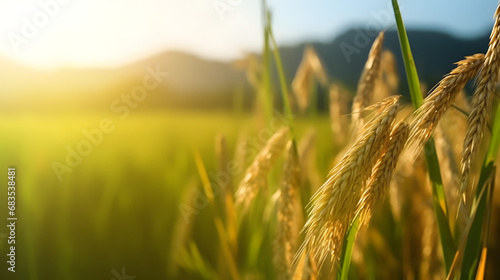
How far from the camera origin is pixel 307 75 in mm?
1849

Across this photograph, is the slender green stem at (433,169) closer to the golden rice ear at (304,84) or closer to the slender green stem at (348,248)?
the slender green stem at (348,248)

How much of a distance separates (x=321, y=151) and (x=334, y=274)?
42.5 inches

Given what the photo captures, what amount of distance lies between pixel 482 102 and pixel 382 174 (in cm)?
18

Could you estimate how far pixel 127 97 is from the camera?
187cm

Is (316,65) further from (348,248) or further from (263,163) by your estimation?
(348,248)

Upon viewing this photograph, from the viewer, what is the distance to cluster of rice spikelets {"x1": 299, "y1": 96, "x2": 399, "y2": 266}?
0.55 metres

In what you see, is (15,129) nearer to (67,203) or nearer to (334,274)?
(67,203)

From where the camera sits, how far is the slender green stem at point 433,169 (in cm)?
70

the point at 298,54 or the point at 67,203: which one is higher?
the point at 298,54

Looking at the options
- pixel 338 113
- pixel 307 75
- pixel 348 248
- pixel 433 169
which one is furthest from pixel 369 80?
pixel 307 75

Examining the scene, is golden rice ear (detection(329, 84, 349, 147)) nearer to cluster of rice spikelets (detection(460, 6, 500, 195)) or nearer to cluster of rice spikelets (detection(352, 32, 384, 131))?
cluster of rice spikelets (detection(352, 32, 384, 131))

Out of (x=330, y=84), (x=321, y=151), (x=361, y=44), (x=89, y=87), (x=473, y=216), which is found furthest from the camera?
(x=89, y=87)

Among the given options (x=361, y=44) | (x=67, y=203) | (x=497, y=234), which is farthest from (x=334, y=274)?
(x=67, y=203)

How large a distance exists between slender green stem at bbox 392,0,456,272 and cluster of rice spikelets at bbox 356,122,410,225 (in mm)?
124
